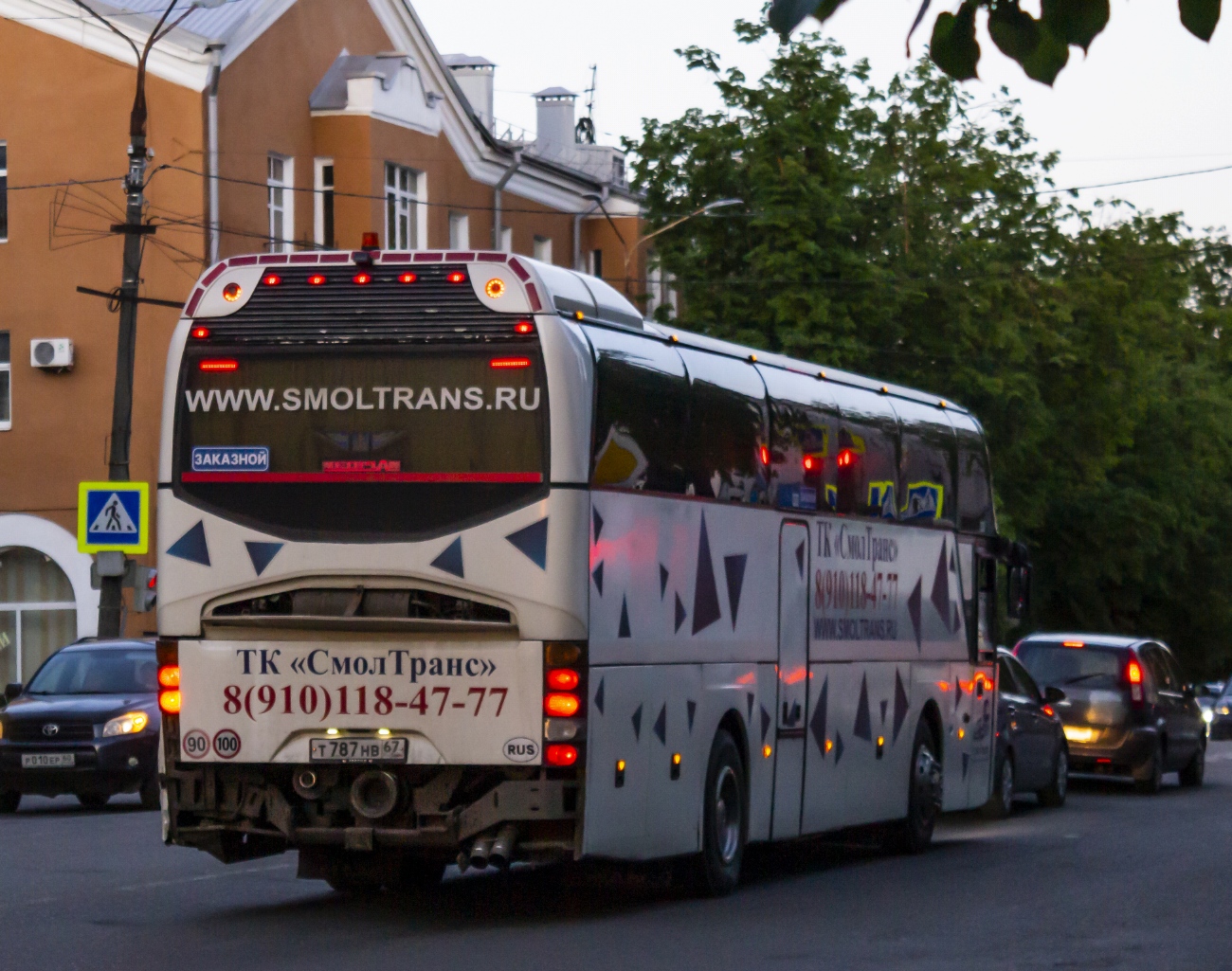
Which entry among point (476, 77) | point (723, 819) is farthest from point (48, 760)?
point (476, 77)

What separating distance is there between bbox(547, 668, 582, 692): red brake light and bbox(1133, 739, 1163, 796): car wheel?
14545 mm

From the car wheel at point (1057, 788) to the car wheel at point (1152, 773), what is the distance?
7.99 ft

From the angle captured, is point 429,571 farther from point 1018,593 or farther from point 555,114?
point 555,114

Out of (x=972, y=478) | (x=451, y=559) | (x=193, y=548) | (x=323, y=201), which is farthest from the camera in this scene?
(x=323, y=201)

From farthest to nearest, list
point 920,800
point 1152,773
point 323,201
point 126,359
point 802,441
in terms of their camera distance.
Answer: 1. point 323,201
2. point 126,359
3. point 1152,773
4. point 920,800
5. point 802,441

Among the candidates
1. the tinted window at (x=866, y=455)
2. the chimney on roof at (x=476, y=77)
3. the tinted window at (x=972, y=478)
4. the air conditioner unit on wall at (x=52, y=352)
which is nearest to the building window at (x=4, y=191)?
the air conditioner unit on wall at (x=52, y=352)

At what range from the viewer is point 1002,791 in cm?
2000

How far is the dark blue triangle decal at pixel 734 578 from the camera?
13.2m

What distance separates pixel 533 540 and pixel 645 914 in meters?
2.21

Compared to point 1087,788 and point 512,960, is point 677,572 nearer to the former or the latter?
point 512,960

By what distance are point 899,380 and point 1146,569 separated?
14.2m

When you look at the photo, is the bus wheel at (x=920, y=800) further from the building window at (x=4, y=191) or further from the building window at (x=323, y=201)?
the building window at (x=4, y=191)

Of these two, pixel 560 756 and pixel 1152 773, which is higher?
pixel 560 756

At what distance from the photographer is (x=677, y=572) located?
12422mm
